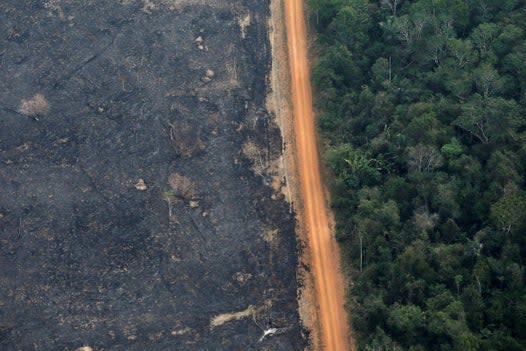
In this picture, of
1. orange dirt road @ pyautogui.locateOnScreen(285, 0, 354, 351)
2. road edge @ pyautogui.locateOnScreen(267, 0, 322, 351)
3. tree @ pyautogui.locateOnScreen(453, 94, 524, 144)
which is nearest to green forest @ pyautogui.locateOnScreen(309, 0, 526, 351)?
tree @ pyautogui.locateOnScreen(453, 94, 524, 144)

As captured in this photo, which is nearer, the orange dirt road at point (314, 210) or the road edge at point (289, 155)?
the orange dirt road at point (314, 210)

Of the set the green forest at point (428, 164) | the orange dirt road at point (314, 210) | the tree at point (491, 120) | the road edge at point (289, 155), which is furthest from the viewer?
the tree at point (491, 120)

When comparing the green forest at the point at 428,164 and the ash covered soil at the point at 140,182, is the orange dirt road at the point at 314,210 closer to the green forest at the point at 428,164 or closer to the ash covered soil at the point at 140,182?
the green forest at the point at 428,164

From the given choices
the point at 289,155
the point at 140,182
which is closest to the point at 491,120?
the point at 289,155

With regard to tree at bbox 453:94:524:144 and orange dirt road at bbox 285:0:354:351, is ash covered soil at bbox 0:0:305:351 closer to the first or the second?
orange dirt road at bbox 285:0:354:351

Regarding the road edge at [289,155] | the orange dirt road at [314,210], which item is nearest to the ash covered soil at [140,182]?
the road edge at [289,155]

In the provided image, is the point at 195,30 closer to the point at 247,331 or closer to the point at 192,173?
the point at 192,173
